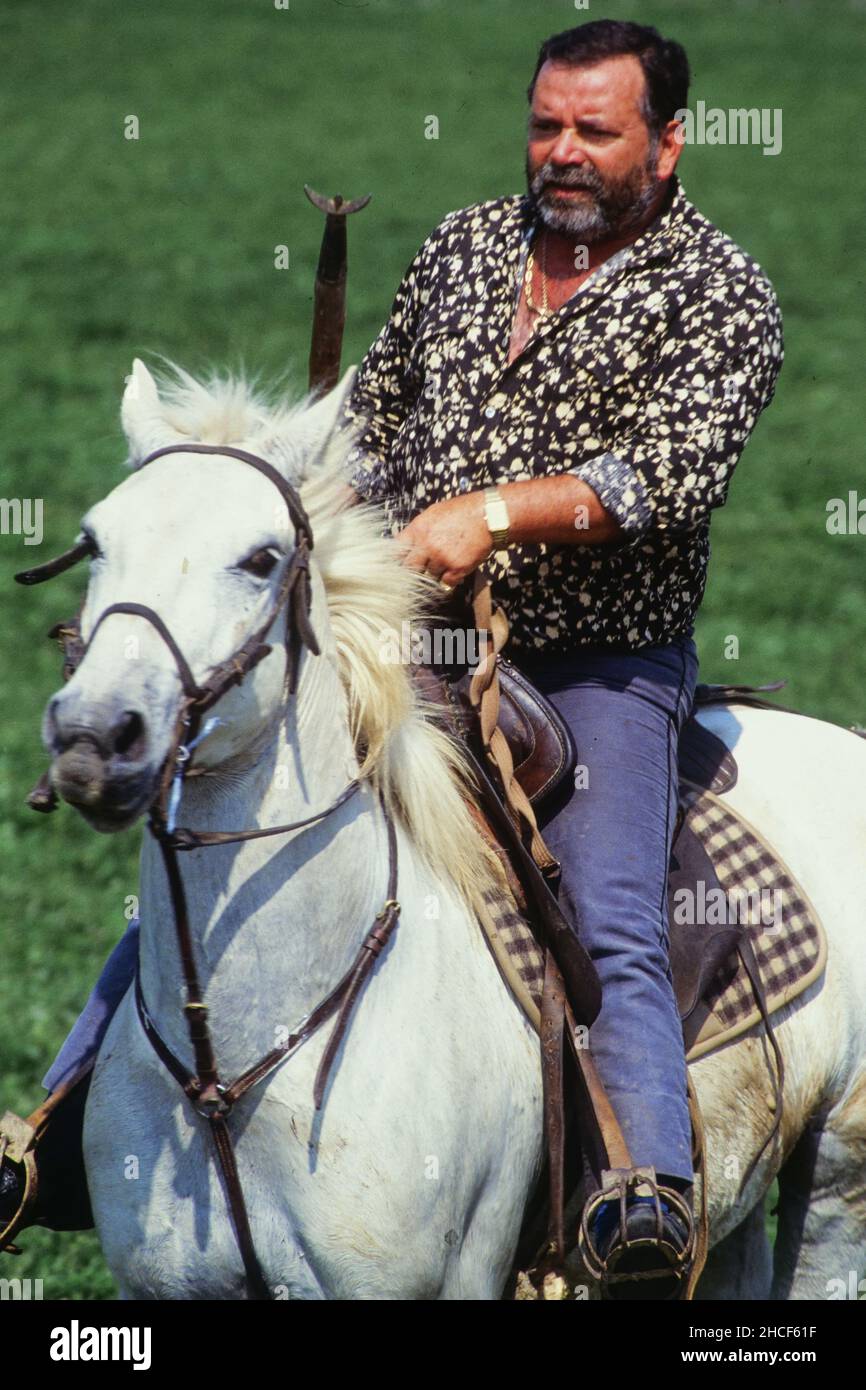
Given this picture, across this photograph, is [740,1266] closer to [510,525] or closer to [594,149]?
[510,525]

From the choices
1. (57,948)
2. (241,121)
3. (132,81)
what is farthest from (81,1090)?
(132,81)

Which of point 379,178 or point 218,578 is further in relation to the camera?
point 379,178

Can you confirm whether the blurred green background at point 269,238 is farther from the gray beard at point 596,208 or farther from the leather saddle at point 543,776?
the leather saddle at point 543,776

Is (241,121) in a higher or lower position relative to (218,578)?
higher

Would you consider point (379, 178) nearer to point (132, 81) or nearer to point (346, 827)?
point (132, 81)

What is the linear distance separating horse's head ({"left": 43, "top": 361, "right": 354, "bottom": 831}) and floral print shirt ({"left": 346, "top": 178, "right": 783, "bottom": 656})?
59cm

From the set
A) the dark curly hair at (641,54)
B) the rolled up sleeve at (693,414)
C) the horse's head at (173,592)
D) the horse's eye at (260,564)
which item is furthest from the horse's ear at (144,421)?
the dark curly hair at (641,54)

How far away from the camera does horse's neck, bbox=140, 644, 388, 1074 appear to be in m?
3.39

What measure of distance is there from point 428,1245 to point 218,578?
150cm

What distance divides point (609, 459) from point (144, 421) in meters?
1.09

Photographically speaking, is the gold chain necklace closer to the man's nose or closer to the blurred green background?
the man's nose

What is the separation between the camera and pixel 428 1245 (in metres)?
3.56

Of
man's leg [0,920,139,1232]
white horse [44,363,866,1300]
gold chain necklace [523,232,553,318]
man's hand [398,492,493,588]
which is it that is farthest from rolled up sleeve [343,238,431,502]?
man's leg [0,920,139,1232]

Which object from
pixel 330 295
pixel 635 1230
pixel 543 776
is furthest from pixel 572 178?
pixel 635 1230
